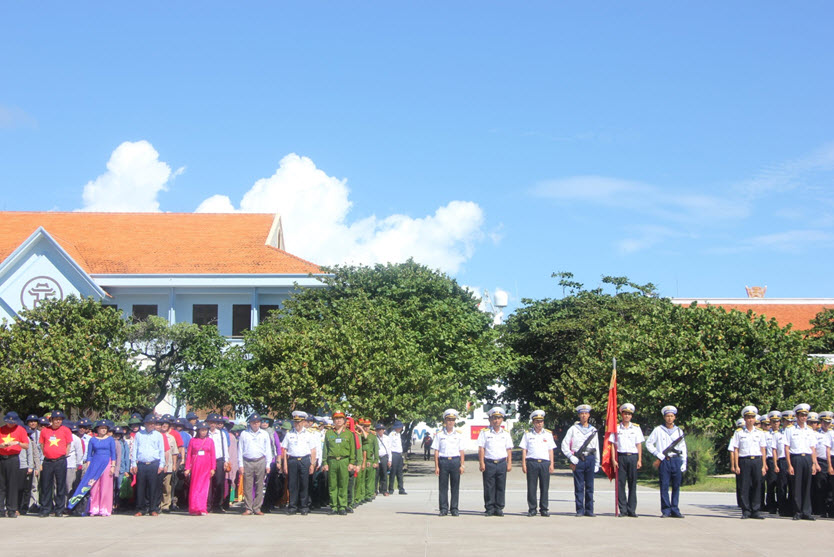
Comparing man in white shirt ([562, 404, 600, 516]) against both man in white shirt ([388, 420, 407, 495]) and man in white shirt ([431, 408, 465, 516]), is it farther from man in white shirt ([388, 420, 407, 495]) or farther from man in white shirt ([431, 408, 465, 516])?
man in white shirt ([388, 420, 407, 495])

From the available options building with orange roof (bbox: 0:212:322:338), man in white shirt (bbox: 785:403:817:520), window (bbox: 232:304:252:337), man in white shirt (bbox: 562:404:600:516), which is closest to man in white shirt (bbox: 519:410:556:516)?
man in white shirt (bbox: 562:404:600:516)

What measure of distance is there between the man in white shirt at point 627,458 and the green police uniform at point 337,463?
454 centimetres

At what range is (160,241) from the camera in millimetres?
43219

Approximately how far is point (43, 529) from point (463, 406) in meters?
21.5

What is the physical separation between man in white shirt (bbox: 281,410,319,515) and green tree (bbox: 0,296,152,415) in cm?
1172

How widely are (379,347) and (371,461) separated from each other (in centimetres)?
978

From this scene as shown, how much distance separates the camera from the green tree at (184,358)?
101 ft

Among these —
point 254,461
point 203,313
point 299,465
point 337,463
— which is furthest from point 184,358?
point 337,463

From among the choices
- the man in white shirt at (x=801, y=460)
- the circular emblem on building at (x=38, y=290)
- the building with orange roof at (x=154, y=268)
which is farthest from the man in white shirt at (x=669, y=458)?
the circular emblem on building at (x=38, y=290)

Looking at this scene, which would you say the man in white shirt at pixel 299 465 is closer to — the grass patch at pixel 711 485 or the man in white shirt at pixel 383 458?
the man in white shirt at pixel 383 458

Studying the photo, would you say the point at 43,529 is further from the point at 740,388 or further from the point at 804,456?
the point at 740,388

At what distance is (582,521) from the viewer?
14.4 metres

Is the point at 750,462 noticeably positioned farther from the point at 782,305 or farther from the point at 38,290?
the point at 782,305

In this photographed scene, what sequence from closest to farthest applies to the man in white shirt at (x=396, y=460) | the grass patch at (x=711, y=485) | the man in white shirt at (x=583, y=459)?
the man in white shirt at (x=583, y=459)
the man in white shirt at (x=396, y=460)
the grass patch at (x=711, y=485)
